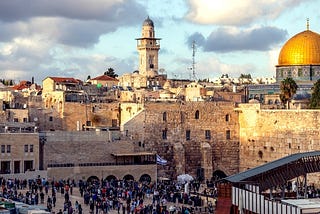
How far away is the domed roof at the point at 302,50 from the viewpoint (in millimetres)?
60281

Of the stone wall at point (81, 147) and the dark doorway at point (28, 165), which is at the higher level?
the stone wall at point (81, 147)

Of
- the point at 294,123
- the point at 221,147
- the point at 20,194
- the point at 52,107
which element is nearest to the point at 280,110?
the point at 294,123

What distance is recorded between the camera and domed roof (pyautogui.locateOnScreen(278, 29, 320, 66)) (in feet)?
198

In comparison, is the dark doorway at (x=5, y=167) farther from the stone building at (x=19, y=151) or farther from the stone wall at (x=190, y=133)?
the stone wall at (x=190, y=133)

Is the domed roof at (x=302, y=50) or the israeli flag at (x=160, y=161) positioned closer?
the israeli flag at (x=160, y=161)

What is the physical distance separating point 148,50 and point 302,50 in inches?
827

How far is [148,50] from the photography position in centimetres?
7694

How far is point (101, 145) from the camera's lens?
157 ft

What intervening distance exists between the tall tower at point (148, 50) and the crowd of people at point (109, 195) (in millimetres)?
33303

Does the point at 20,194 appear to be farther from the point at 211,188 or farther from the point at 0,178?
the point at 211,188

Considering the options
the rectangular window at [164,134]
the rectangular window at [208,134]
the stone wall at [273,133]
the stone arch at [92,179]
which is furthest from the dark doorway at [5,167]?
the stone wall at [273,133]

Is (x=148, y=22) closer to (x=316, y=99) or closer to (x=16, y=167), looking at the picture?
(x=316, y=99)

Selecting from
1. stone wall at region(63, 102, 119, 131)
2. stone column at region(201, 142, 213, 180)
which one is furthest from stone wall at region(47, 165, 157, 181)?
stone wall at region(63, 102, 119, 131)

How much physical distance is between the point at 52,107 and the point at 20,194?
59.8 feet
